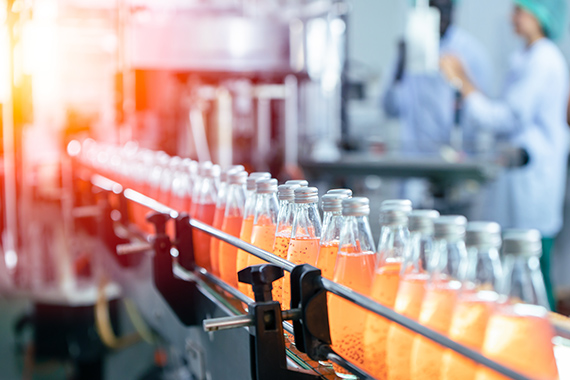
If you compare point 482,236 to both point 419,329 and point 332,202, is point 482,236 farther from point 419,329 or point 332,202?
point 332,202

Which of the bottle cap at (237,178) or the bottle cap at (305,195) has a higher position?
the bottle cap at (237,178)

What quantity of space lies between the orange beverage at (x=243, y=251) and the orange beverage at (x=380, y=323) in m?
0.22

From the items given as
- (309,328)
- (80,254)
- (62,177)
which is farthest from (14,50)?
(309,328)

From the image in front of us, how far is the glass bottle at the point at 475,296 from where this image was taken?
1.47ft

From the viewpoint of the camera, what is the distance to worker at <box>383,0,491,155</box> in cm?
333

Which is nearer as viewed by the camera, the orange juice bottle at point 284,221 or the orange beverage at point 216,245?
the orange juice bottle at point 284,221

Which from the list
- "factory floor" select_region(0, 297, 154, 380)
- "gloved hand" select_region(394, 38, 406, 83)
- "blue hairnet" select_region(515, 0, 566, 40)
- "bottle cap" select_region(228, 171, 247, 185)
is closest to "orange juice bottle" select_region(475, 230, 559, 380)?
"bottle cap" select_region(228, 171, 247, 185)

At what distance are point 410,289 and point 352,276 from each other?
0.31ft

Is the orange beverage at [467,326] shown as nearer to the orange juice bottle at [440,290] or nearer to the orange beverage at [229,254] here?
the orange juice bottle at [440,290]

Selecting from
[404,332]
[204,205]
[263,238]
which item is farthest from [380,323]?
[204,205]

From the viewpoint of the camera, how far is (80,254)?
94.5 inches

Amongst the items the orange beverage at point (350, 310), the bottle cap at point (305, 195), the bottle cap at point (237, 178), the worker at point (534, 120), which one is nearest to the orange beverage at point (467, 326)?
the orange beverage at point (350, 310)

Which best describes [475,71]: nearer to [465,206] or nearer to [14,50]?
[465,206]

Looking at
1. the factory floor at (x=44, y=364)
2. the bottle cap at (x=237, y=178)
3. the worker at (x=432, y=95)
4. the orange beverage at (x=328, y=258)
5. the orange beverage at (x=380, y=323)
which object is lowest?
the factory floor at (x=44, y=364)
